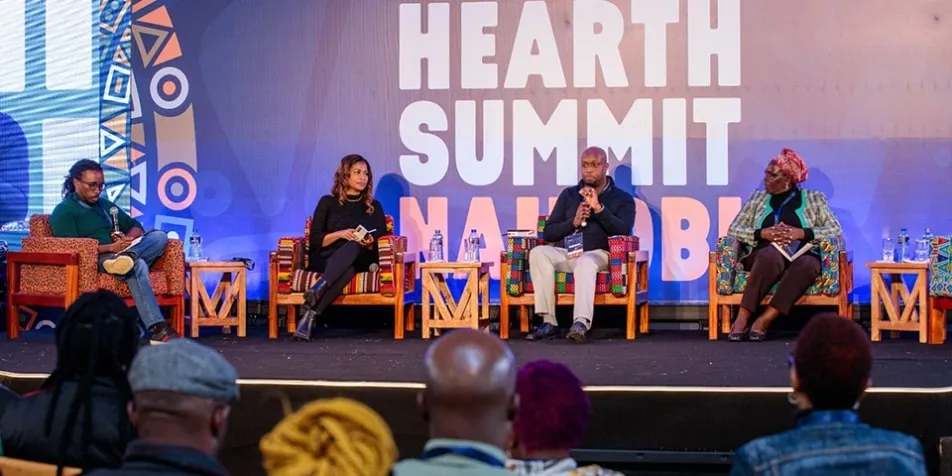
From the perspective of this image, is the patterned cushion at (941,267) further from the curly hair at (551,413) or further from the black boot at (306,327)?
the curly hair at (551,413)

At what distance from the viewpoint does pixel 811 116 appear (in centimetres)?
714

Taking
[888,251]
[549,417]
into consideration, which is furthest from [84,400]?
[888,251]

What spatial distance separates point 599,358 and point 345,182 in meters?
2.32

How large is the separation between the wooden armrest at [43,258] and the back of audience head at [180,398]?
189 inches

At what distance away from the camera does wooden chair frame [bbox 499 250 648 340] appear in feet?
21.4

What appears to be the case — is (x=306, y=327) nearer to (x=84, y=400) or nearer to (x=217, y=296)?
(x=217, y=296)

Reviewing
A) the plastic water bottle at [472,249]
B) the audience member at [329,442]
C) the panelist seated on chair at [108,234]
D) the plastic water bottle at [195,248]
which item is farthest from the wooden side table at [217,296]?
the audience member at [329,442]

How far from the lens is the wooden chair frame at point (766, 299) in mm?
6352

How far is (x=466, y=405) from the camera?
5.95 feet

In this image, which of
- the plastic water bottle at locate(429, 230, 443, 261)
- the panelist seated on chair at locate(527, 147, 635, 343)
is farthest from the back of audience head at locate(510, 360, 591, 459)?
the plastic water bottle at locate(429, 230, 443, 261)

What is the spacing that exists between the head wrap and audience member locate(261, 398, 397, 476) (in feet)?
17.0

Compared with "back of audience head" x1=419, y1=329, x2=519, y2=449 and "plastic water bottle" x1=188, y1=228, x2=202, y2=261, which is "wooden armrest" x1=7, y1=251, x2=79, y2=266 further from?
"back of audience head" x1=419, y1=329, x2=519, y2=449

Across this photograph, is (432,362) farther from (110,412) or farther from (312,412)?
(110,412)

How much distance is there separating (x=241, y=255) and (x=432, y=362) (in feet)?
19.9
